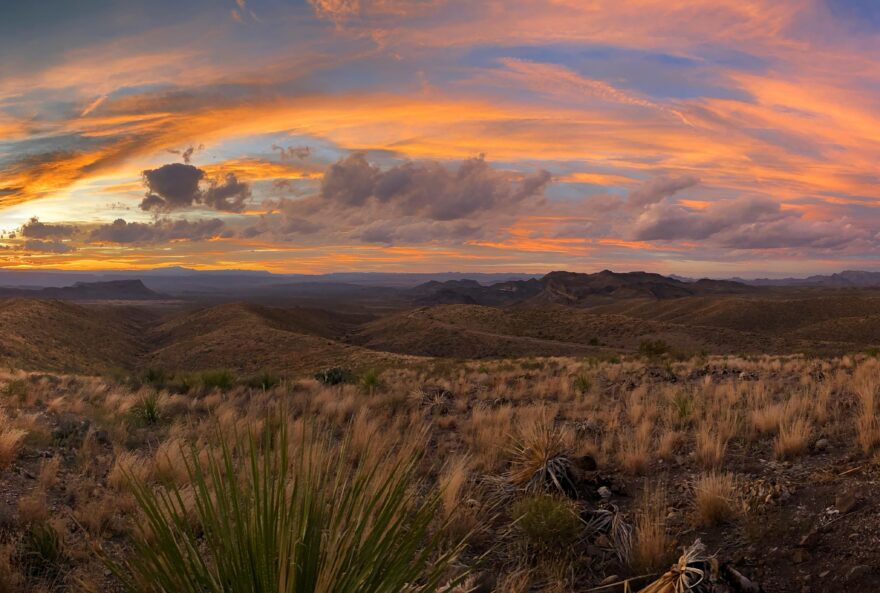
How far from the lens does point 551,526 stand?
→ 16.7 feet

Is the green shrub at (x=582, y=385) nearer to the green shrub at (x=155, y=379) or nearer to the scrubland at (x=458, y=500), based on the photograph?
the scrubland at (x=458, y=500)

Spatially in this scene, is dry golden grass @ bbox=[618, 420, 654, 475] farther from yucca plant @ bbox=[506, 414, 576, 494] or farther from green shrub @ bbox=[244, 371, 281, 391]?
green shrub @ bbox=[244, 371, 281, 391]

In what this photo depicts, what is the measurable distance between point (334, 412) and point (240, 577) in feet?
30.2

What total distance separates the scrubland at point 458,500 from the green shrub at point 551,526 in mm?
19

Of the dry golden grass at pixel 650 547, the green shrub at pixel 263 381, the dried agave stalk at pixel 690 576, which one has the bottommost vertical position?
the green shrub at pixel 263 381

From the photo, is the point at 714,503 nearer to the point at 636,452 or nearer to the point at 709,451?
the point at 709,451

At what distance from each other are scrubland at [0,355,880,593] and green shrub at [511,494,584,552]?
2cm

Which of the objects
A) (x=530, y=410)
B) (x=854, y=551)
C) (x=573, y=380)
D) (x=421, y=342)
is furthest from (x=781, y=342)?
(x=854, y=551)

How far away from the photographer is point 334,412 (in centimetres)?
1109

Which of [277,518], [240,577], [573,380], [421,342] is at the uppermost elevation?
[277,518]

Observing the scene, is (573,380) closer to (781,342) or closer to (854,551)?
(854,551)

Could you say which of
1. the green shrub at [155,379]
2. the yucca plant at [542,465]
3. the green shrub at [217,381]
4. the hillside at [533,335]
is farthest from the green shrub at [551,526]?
the hillside at [533,335]

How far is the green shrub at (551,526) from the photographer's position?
502 centimetres

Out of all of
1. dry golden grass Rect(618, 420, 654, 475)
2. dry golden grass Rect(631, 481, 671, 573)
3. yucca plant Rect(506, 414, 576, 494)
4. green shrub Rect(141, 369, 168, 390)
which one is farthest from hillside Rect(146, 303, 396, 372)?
dry golden grass Rect(631, 481, 671, 573)
